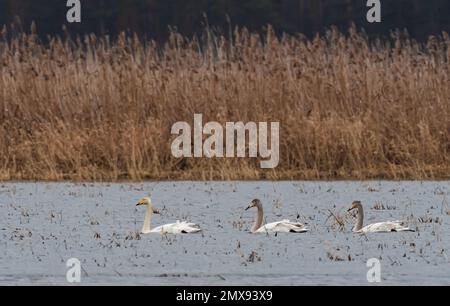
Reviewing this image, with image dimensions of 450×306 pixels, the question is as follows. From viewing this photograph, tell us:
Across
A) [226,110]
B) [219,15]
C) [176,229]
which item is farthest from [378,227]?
[219,15]

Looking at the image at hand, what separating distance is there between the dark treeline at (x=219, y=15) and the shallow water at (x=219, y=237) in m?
15.9

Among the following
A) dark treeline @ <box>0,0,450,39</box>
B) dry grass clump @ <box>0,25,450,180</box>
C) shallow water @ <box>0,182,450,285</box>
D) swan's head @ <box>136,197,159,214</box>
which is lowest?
shallow water @ <box>0,182,450,285</box>

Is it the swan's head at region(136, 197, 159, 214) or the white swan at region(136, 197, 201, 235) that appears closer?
the white swan at region(136, 197, 201, 235)

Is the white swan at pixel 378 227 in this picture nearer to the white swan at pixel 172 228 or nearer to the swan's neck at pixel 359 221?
the swan's neck at pixel 359 221

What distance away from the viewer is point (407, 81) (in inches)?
661

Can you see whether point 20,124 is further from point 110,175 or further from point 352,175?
point 352,175

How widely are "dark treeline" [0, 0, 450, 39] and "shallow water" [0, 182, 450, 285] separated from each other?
52.3 ft

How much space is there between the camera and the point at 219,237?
11.1 metres

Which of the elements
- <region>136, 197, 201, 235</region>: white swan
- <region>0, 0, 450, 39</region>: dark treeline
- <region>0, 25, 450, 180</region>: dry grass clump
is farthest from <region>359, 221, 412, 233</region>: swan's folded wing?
<region>0, 0, 450, 39</region>: dark treeline

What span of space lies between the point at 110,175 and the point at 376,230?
529cm

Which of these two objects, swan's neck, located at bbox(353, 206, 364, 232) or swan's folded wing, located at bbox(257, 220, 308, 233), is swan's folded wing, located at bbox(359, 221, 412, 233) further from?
swan's folded wing, located at bbox(257, 220, 308, 233)

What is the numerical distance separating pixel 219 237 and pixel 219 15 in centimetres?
2084

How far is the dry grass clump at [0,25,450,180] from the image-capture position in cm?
1595
